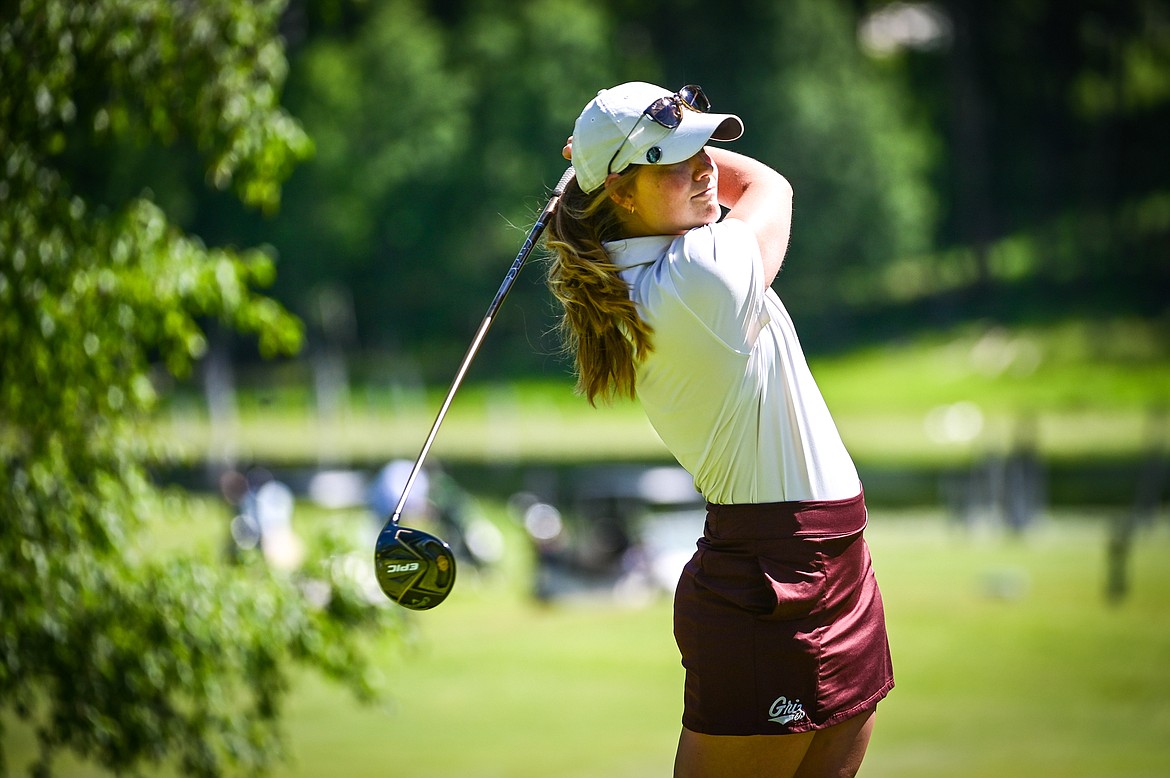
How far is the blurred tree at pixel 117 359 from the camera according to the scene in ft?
16.3

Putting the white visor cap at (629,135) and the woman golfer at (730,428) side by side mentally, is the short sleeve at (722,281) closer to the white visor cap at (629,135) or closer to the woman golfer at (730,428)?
the woman golfer at (730,428)

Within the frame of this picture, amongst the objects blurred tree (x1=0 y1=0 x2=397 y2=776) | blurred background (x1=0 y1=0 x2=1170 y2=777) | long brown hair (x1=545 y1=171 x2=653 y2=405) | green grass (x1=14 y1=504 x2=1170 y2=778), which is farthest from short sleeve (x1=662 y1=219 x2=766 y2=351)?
blurred background (x1=0 y1=0 x2=1170 y2=777)

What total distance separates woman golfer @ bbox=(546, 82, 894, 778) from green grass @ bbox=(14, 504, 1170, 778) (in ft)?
11.7

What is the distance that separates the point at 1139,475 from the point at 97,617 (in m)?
26.6

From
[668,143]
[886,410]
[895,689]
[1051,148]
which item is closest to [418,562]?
[668,143]

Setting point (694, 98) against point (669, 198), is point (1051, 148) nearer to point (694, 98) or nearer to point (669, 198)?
point (694, 98)

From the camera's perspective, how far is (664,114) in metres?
2.68

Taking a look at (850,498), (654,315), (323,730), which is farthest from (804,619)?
(323,730)

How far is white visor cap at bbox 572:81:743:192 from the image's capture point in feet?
8.75

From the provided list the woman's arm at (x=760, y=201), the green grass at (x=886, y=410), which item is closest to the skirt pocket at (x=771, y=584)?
the woman's arm at (x=760, y=201)

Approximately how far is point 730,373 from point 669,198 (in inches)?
14.6

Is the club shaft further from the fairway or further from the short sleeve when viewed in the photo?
the fairway

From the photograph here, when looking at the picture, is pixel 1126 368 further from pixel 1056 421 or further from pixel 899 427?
pixel 899 427

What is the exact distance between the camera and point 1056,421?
32.9m
